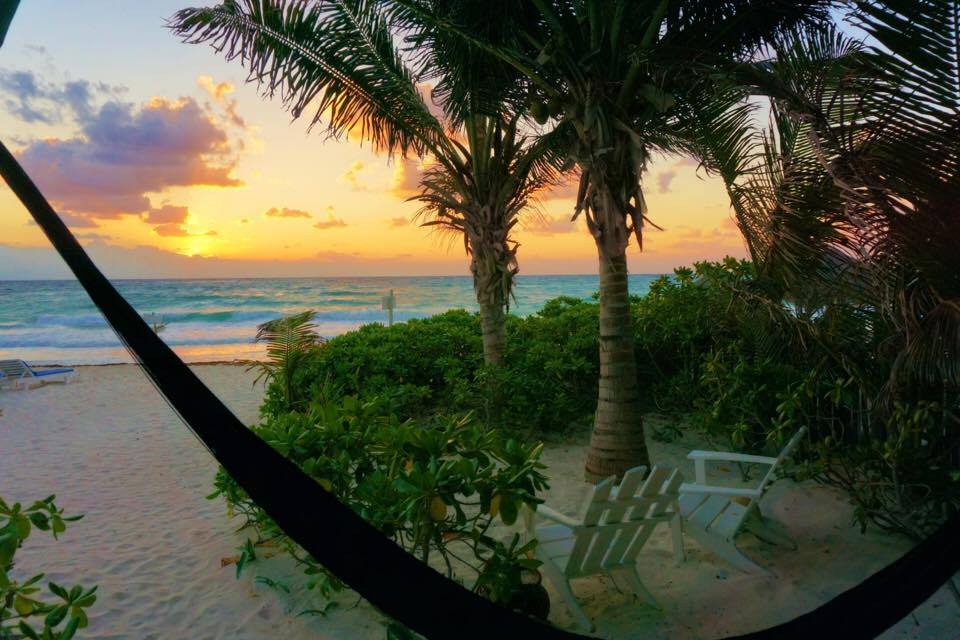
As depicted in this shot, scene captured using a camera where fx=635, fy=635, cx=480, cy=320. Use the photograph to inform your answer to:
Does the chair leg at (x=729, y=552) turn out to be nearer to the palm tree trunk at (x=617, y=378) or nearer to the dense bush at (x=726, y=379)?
the dense bush at (x=726, y=379)

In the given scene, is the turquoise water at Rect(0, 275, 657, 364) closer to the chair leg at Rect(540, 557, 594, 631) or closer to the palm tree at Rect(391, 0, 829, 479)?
the palm tree at Rect(391, 0, 829, 479)

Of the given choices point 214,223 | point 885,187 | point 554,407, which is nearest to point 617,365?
point 554,407

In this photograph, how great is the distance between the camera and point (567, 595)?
283cm

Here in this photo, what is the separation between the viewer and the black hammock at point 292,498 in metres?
1.14

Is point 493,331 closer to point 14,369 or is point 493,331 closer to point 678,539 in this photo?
point 678,539

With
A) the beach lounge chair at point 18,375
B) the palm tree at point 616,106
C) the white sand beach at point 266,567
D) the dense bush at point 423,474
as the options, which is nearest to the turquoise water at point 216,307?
the beach lounge chair at point 18,375

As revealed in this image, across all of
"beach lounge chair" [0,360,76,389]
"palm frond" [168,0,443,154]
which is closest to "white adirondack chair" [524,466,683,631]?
"palm frond" [168,0,443,154]

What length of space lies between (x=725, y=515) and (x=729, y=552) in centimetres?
21

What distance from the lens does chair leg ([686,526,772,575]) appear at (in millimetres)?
3270

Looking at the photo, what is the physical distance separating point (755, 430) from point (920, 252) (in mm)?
3101

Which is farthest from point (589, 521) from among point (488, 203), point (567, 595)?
point (488, 203)

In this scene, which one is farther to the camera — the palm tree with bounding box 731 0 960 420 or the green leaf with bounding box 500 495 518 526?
the palm tree with bounding box 731 0 960 420

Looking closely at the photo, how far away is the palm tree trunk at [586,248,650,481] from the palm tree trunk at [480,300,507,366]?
1987 millimetres

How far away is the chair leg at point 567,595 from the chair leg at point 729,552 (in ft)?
2.88
